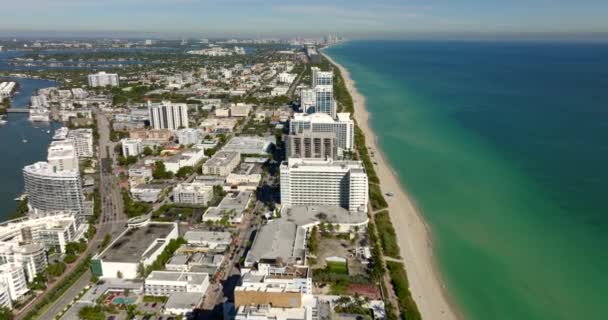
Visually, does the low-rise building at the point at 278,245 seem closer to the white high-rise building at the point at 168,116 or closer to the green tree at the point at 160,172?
the green tree at the point at 160,172

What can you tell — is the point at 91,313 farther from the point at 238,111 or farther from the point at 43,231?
the point at 238,111

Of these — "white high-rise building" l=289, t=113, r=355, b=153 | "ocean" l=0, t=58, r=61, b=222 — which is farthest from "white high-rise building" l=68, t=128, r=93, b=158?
"white high-rise building" l=289, t=113, r=355, b=153

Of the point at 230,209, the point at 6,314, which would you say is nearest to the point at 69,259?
the point at 6,314

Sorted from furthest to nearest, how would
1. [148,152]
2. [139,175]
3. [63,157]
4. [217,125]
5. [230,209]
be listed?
[217,125] → [148,152] → [139,175] → [63,157] → [230,209]

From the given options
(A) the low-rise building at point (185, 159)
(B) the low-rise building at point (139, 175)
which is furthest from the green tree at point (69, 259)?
(A) the low-rise building at point (185, 159)

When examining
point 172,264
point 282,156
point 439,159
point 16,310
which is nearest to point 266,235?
point 172,264

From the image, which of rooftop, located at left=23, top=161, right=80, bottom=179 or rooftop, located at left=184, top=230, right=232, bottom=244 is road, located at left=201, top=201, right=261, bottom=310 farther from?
rooftop, located at left=23, top=161, right=80, bottom=179
